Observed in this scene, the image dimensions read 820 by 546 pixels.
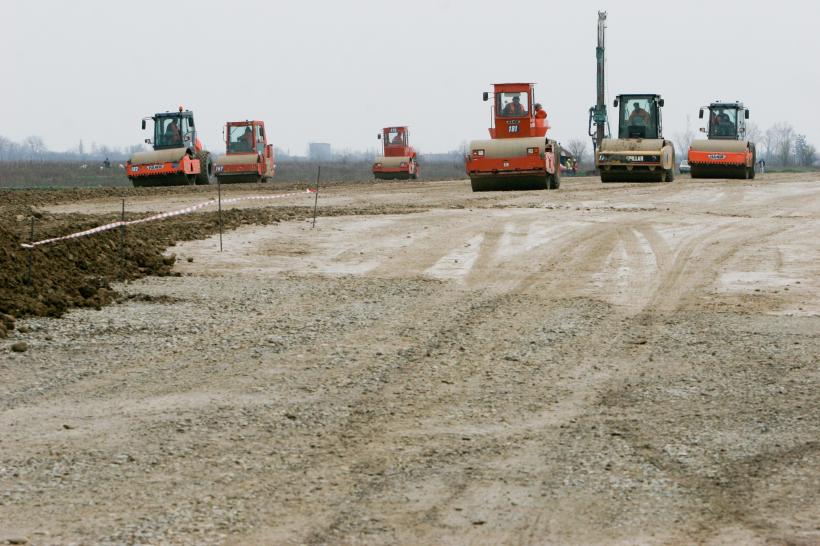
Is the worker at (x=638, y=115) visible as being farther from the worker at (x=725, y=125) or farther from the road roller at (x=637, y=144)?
the worker at (x=725, y=125)

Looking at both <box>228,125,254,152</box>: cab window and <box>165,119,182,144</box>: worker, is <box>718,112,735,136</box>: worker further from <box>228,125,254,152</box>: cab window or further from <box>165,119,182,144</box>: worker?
<box>165,119,182,144</box>: worker

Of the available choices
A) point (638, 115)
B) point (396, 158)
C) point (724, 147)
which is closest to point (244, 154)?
point (396, 158)

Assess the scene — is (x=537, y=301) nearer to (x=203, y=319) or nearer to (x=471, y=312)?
(x=471, y=312)

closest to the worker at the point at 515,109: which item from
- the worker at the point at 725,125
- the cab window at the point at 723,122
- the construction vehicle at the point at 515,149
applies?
the construction vehicle at the point at 515,149

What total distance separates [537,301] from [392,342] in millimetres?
2929

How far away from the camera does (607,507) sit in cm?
592

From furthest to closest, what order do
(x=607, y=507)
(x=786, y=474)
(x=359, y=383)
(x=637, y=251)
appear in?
1. (x=637, y=251)
2. (x=359, y=383)
3. (x=786, y=474)
4. (x=607, y=507)

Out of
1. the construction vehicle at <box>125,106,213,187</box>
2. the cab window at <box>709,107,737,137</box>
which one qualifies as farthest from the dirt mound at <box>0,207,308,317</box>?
the cab window at <box>709,107,737,137</box>

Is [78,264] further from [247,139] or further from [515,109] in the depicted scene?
[247,139]

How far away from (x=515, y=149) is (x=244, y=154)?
50.9ft

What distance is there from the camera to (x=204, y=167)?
40.9 meters

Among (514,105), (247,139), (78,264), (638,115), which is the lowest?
(78,264)

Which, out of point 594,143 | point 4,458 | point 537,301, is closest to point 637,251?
point 537,301

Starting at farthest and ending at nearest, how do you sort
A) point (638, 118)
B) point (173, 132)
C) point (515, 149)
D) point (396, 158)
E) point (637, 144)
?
point (396, 158) → point (173, 132) → point (638, 118) → point (637, 144) → point (515, 149)
